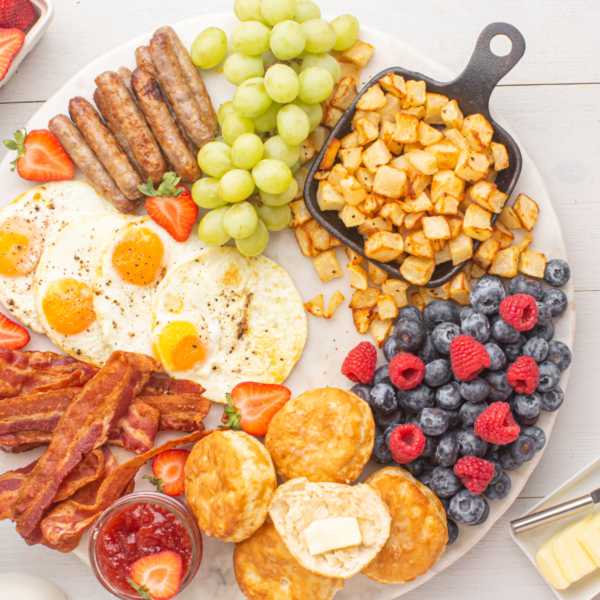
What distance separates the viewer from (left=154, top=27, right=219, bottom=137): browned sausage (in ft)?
7.95

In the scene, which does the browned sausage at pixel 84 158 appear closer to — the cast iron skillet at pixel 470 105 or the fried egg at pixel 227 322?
the fried egg at pixel 227 322

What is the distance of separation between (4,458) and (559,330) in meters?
2.75

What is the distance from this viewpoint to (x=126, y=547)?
223cm

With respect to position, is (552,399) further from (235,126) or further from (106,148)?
(106,148)

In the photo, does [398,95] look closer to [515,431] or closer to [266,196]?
[266,196]

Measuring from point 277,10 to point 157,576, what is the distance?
2.45m

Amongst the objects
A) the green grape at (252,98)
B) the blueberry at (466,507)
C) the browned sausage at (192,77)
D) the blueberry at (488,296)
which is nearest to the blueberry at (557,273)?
the blueberry at (488,296)

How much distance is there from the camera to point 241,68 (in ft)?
7.53

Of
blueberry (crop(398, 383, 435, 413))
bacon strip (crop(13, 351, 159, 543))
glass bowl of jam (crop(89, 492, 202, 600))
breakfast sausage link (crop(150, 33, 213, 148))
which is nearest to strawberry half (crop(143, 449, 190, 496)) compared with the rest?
glass bowl of jam (crop(89, 492, 202, 600))

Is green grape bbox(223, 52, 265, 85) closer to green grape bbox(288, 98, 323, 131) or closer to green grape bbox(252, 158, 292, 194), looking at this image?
green grape bbox(288, 98, 323, 131)

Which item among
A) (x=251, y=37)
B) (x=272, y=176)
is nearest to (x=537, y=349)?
(x=272, y=176)

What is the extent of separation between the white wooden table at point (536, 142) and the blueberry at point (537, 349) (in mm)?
502

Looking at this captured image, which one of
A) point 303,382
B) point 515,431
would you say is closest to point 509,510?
point 515,431

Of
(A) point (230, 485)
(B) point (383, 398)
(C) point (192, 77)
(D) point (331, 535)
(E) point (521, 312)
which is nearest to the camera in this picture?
(D) point (331, 535)
